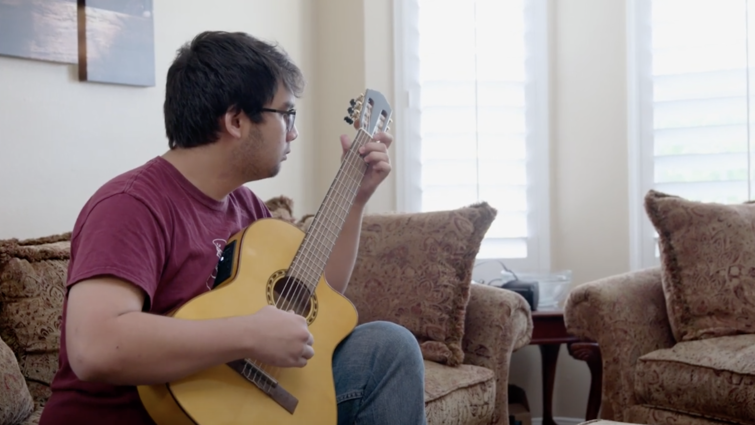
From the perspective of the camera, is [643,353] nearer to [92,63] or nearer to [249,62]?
[249,62]

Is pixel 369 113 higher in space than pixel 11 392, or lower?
higher

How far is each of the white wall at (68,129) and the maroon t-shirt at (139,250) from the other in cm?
97

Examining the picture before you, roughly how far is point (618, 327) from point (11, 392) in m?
1.59

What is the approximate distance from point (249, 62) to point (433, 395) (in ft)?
3.17

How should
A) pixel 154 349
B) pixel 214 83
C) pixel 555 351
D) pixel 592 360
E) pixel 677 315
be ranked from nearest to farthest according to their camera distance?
pixel 154 349 → pixel 214 83 → pixel 677 315 → pixel 592 360 → pixel 555 351

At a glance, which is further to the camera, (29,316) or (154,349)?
(29,316)

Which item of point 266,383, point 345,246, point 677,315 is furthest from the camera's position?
point 677,315

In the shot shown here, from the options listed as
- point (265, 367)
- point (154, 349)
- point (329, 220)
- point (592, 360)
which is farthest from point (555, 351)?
point (154, 349)

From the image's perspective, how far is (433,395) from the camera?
1969 mm

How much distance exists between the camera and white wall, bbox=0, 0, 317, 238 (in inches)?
83.6

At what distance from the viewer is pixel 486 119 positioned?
3283 mm

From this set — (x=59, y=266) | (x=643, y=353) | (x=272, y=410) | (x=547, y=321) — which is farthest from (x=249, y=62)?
(x=547, y=321)

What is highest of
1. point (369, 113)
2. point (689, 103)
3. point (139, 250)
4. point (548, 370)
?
point (689, 103)

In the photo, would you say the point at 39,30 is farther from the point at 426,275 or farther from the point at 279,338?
the point at 279,338
